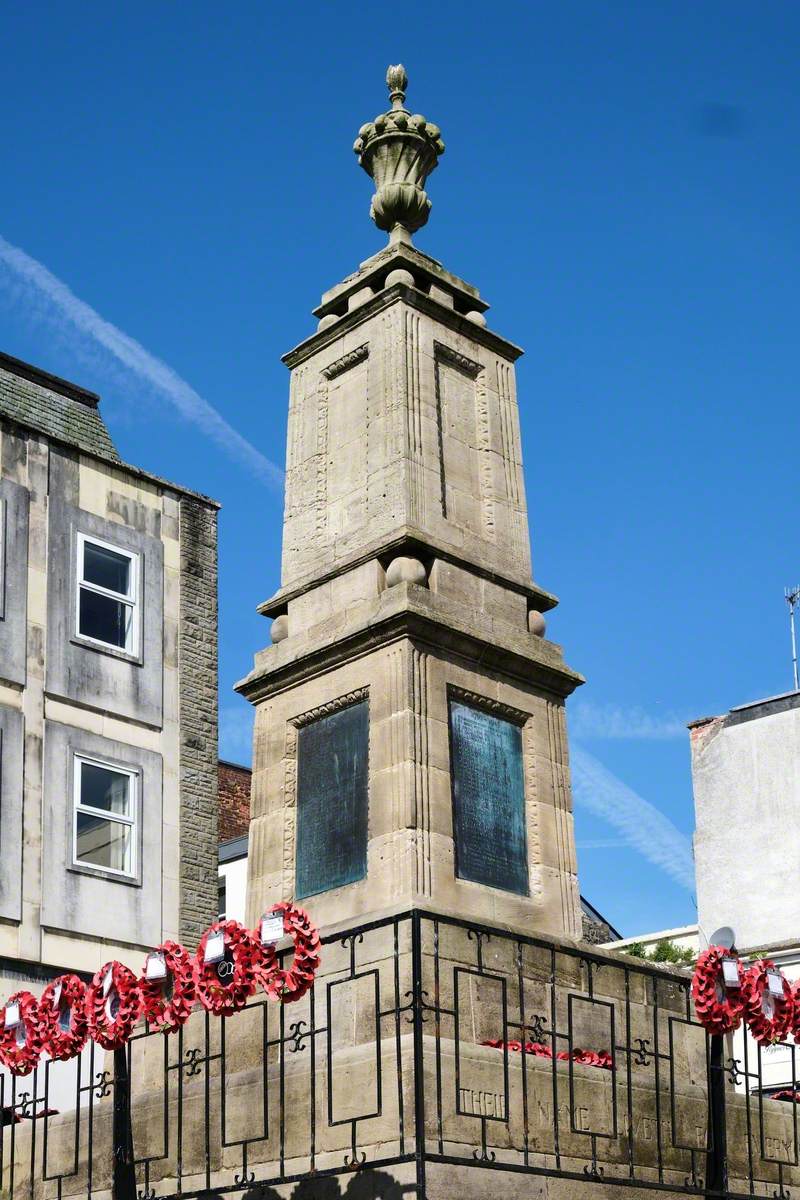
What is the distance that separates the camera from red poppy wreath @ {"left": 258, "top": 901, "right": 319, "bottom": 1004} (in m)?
10.1

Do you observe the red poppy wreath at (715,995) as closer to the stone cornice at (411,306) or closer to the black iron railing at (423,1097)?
the black iron railing at (423,1097)

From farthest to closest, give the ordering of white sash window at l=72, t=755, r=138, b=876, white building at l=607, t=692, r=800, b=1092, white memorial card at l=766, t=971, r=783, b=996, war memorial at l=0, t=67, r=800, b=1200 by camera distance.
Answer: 1. white building at l=607, t=692, r=800, b=1092
2. white sash window at l=72, t=755, r=138, b=876
3. white memorial card at l=766, t=971, r=783, b=996
4. war memorial at l=0, t=67, r=800, b=1200

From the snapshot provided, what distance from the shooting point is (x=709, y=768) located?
29.1m

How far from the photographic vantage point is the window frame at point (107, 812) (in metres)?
23.0

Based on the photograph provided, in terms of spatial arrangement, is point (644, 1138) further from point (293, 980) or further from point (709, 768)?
point (709, 768)

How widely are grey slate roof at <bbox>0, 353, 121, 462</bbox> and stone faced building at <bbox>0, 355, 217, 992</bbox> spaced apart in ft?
0.11

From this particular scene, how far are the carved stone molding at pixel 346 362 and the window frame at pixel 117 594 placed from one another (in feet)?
31.2

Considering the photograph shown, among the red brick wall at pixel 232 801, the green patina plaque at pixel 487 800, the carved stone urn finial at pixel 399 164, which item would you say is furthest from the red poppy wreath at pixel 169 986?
the red brick wall at pixel 232 801

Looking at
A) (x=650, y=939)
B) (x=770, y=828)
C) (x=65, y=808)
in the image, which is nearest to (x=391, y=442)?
(x=65, y=808)

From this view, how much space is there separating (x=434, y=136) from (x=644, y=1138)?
9434 mm

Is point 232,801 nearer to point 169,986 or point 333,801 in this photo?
point 333,801

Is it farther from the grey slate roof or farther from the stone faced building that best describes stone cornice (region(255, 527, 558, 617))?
the grey slate roof

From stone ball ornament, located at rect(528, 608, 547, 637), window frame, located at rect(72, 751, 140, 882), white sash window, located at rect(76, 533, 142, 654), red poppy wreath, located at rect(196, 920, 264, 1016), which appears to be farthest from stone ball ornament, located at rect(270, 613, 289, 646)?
white sash window, located at rect(76, 533, 142, 654)

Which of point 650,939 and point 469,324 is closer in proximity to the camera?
point 469,324
